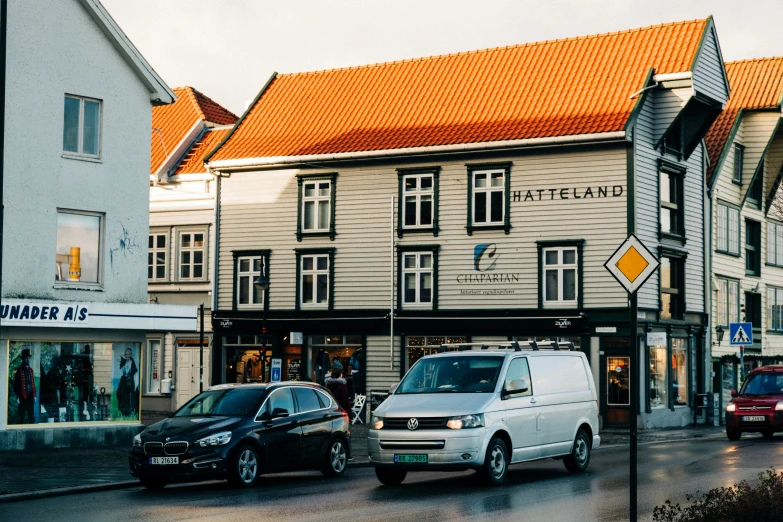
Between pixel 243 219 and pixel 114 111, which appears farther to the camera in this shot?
pixel 243 219

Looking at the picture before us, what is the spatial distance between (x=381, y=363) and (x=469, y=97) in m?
9.40

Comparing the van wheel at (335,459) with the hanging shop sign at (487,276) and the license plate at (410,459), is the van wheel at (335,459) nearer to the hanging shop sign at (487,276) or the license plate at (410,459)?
the license plate at (410,459)

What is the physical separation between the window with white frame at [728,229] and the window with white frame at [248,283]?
16781 mm

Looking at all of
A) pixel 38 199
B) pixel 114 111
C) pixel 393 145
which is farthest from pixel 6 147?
pixel 393 145

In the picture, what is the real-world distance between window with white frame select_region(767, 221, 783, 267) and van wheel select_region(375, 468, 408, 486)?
3592 centimetres

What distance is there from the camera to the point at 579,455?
19.8m

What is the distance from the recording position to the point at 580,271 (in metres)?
37.0

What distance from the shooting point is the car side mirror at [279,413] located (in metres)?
18.4

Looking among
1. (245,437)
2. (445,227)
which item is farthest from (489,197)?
(245,437)

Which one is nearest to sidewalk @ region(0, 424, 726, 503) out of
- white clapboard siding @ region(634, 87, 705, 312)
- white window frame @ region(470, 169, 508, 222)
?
white clapboard siding @ region(634, 87, 705, 312)

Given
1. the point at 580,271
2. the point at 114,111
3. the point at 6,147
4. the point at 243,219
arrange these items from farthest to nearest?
the point at 243,219, the point at 580,271, the point at 114,111, the point at 6,147

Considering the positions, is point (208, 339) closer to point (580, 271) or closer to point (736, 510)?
point (580, 271)

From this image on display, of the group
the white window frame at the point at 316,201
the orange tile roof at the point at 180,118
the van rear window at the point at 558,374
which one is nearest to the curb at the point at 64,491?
the van rear window at the point at 558,374

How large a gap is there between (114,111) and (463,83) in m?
17.7
